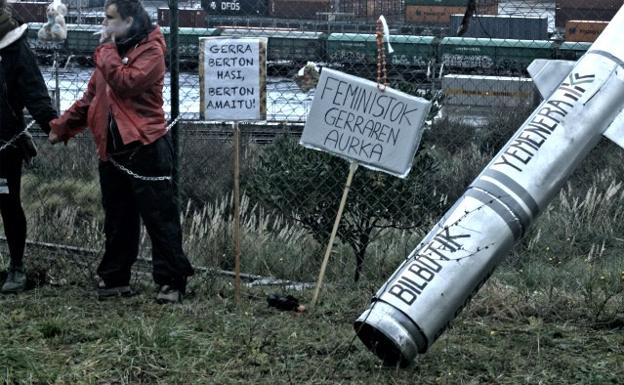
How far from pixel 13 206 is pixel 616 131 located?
365 cm

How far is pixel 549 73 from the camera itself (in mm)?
5789

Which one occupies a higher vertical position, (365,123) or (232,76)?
(232,76)

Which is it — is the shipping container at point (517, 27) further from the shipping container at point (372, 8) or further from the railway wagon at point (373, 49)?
the shipping container at point (372, 8)

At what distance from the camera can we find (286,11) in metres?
9.13

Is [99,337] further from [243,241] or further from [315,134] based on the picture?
[243,241]

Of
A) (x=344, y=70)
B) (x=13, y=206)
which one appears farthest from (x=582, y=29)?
(x=13, y=206)

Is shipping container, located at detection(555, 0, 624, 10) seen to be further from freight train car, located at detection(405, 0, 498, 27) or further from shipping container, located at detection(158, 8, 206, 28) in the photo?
shipping container, located at detection(158, 8, 206, 28)

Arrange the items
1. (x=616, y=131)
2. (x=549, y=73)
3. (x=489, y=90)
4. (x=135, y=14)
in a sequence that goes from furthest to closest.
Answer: (x=489, y=90) → (x=135, y=14) → (x=549, y=73) → (x=616, y=131)

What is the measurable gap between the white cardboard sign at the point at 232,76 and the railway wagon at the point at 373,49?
1430mm

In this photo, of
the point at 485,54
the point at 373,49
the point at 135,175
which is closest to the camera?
the point at 135,175

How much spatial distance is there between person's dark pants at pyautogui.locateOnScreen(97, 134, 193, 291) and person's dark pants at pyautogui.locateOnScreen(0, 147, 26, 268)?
583mm

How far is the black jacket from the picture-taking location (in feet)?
22.2

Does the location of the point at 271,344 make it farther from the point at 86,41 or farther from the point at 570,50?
the point at 86,41

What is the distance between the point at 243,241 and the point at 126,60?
2.42 metres
